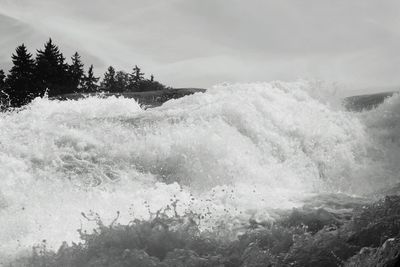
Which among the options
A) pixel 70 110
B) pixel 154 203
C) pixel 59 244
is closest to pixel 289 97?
pixel 70 110

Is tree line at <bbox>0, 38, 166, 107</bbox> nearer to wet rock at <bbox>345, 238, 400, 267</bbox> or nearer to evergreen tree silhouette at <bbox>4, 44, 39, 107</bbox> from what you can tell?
evergreen tree silhouette at <bbox>4, 44, 39, 107</bbox>

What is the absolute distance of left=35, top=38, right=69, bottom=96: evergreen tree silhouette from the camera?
134 feet

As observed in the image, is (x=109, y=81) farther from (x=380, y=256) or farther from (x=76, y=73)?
(x=380, y=256)

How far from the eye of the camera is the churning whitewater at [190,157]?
25.9 feet

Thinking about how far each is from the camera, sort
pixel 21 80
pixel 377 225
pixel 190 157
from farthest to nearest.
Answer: pixel 21 80
pixel 190 157
pixel 377 225

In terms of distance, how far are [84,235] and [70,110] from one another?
741 cm

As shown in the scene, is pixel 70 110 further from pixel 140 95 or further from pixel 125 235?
pixel 140 95

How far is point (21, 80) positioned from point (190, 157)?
105 ft

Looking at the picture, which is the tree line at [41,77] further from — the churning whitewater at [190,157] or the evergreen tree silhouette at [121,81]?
the churning whitewater at [190,157]

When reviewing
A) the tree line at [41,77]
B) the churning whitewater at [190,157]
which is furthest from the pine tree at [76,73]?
the churning whitewater at [190,157]

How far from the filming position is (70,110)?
Result: 13070mm

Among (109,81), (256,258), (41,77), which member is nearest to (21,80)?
(41,77)

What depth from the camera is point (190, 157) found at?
35.5 feet

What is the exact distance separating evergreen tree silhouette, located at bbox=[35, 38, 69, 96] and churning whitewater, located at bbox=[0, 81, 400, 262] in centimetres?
2816
